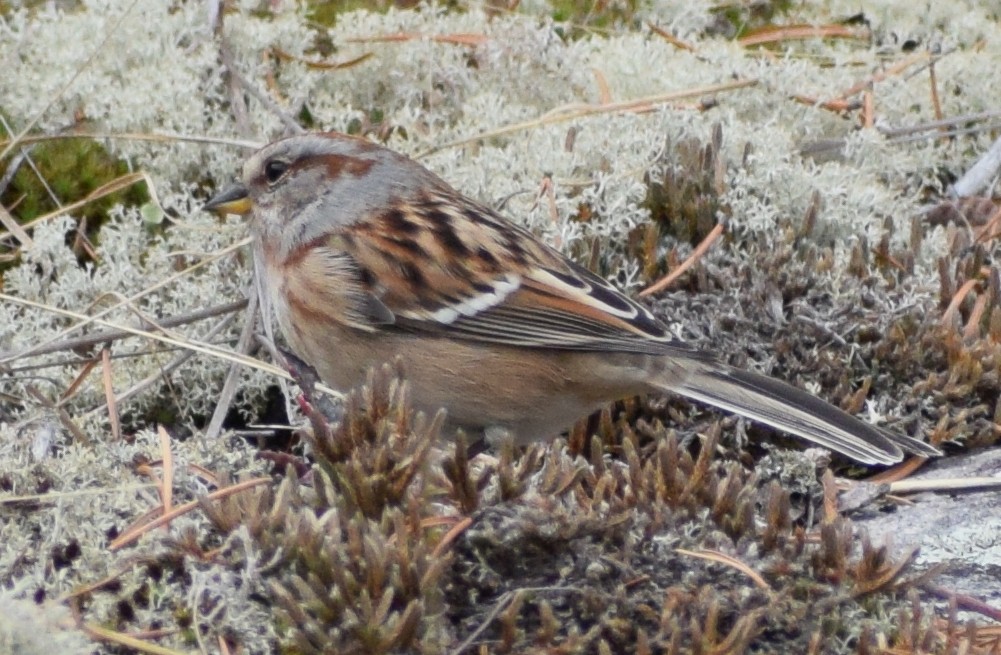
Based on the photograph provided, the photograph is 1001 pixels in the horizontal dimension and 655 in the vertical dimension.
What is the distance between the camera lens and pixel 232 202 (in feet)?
15.6

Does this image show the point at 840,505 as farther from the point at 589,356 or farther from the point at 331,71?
the point at 331,71

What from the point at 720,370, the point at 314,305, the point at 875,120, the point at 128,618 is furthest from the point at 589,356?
the point at 875,120

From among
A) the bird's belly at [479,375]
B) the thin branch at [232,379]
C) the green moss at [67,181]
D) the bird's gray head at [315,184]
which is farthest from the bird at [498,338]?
the green moss at [67,181]

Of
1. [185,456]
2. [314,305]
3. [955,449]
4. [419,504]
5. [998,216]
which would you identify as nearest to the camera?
[419,504]

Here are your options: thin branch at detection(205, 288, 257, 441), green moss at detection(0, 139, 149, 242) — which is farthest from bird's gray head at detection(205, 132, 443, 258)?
green moss at detection(0, 139, 149, 242)

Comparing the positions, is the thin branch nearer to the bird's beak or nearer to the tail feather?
the bird's beak

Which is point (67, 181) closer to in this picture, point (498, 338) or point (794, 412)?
point (498, 338)

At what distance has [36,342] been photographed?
4883 mm

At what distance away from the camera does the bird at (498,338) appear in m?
4.09

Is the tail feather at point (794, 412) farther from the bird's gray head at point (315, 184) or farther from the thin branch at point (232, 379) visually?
the thin branch at point (232, 379)

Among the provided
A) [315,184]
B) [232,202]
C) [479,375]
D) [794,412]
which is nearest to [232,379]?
[232,202]

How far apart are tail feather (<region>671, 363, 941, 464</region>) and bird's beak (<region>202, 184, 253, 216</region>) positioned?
5.40ft

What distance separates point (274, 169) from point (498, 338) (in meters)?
1.12

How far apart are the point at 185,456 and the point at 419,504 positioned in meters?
1.10
